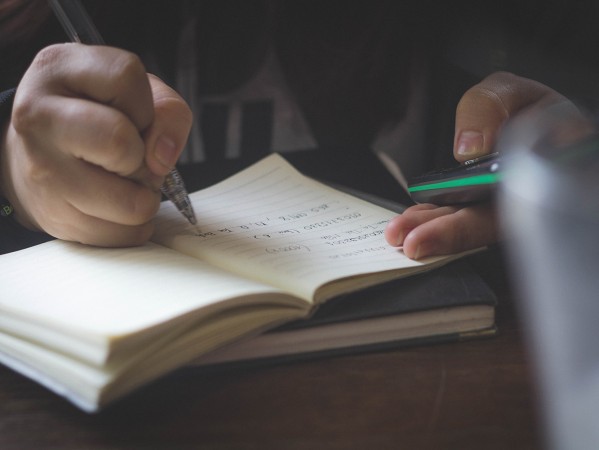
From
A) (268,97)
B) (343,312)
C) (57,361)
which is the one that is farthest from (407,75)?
(57,361)

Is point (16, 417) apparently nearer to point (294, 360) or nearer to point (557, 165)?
point (294, 360)

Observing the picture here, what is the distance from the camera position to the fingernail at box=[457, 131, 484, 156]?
60 cm

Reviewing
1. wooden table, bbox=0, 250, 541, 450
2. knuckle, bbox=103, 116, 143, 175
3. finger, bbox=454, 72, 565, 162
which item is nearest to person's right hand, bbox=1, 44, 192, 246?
knuckle, bbox=103, 116, 143, 175

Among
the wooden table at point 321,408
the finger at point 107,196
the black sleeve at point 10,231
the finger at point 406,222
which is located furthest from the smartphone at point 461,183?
the black sleeve at point 10,231

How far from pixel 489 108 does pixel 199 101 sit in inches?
20.4

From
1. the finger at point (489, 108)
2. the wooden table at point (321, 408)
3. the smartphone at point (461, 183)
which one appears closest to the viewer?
the wooden table at point (321, 408)

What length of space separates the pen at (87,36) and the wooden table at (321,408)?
19 cm

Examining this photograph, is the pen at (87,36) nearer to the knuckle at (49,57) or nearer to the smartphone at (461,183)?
the knuckle at (49,57)

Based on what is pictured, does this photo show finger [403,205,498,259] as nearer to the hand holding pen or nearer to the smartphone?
the smartphone

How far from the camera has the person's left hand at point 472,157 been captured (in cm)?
54

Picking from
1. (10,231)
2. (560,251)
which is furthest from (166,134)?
(560,251)

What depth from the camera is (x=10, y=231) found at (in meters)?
0.66

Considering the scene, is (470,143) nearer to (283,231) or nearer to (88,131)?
(283,231)

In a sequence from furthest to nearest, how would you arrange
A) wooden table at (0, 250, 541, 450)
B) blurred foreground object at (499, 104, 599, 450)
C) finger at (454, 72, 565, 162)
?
1. finger at (454, 72, 565, 162)
2. wooden table at (0, 250, 541, 450)
3. blurred foreground object at (499, 104, 599, 450)
